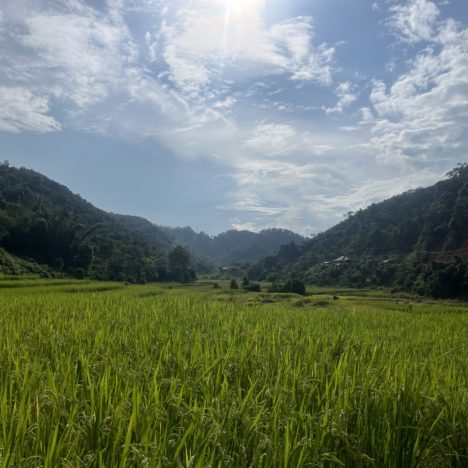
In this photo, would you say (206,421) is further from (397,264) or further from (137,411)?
Answer: (397,264)

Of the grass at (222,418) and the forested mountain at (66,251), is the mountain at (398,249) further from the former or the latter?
the grass at (222,418)

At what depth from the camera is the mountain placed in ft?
185

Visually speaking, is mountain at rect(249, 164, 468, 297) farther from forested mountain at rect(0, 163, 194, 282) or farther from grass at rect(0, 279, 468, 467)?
grass at rect(0, 279, 468, 467)

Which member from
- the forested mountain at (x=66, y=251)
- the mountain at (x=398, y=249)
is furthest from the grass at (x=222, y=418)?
the forested mountain at (x=66, y=251)

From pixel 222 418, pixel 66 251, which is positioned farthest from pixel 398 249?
pixel 222 418

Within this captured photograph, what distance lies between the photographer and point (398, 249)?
89250 mm

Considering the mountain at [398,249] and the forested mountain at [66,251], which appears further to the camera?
the forested mountain at [66,251]

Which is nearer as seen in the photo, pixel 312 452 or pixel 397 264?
pixel 312 452

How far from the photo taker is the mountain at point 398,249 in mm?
56469

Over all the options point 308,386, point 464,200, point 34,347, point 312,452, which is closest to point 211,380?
point 308,386

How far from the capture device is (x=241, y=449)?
2.37 m

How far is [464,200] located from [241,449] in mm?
91038

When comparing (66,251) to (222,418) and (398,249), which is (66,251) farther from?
(222,418)

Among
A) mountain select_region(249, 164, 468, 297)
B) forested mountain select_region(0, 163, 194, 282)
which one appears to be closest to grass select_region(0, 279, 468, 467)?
mountain select_region(249, 164, 468, 297)
